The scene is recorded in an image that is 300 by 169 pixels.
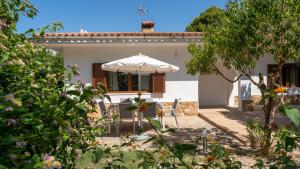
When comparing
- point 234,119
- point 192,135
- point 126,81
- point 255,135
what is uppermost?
point 126,81

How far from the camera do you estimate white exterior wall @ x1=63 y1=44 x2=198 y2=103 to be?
13.2 m

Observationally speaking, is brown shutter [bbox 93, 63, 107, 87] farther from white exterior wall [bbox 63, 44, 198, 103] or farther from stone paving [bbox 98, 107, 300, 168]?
stone paving [bbox 98, 107, 300, 168]

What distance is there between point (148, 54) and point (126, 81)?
1511mm

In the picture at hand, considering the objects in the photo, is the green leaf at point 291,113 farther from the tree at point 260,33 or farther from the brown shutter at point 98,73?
the brown shutter at point 98,73

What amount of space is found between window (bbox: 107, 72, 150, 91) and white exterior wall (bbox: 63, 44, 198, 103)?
396mm

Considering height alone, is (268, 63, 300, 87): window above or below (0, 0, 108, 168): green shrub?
above

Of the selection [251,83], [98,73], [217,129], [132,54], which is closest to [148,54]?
[132,54]

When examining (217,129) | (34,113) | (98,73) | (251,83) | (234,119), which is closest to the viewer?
(34,113)

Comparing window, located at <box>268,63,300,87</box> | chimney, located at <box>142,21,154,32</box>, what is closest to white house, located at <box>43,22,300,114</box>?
window, located at <box>268,63,300,87</box>

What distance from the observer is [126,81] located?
1377 centimetres

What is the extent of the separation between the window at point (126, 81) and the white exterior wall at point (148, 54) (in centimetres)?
40

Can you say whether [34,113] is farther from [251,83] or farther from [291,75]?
[291,75]

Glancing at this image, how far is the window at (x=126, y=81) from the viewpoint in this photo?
1365 centimetres

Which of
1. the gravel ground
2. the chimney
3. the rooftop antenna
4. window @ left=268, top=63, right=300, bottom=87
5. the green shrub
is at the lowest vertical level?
the gravel ground
